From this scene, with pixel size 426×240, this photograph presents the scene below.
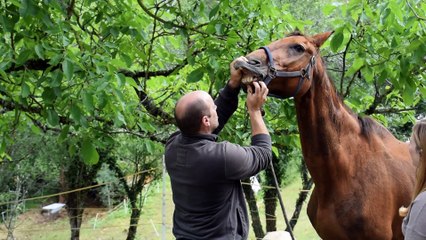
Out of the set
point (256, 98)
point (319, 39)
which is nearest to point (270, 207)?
point (319, 39)

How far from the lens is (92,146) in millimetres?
3588

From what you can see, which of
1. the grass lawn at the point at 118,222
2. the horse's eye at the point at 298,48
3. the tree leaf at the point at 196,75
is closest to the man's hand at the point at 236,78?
the horse's eye at the point at 298,48

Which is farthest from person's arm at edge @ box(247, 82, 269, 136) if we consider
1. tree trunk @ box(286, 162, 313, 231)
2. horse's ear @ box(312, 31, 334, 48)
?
tree trunk @ box(286, 162, 313, 231)

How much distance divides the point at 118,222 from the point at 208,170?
12.0 m

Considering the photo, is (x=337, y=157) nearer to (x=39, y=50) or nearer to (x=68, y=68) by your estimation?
(x=68, y=68)

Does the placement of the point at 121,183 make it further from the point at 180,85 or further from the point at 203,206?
the point at 203,206

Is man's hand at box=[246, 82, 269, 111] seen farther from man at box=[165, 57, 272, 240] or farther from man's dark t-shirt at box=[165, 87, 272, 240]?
man's dark t-shirt at box=[165, 87, 272, 240]

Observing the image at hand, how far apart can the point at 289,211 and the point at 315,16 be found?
5.28m

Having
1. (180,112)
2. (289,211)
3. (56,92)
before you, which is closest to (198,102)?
(180,112)

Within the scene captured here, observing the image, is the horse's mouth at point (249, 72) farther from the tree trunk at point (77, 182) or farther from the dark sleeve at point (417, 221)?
the tree trunk at point (77, 182)

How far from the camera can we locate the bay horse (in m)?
2.91

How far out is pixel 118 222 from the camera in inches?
532

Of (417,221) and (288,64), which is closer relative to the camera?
(417,221)

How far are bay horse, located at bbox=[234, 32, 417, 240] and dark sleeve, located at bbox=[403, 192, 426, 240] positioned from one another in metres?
1.29
